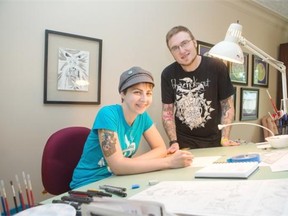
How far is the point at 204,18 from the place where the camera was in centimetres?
293

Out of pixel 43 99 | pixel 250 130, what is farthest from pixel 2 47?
pixel 250 130

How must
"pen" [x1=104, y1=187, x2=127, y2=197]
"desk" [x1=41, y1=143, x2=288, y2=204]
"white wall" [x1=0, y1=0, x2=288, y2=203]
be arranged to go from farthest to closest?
"white wall" [x1=0, y1=0, x2=288, y2=203], "desk" [x1=41, y1=143, x2=288, y2=204], "pen" [x1=104, y1=187, x2=127, y2=197]

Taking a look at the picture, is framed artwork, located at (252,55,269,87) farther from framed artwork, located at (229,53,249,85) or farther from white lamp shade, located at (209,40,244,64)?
white lamp shade, located at (209,40,244,64)

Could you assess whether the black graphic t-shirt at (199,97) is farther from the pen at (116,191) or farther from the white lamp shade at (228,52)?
the pen at (116,191)

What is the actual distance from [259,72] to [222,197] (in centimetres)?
344

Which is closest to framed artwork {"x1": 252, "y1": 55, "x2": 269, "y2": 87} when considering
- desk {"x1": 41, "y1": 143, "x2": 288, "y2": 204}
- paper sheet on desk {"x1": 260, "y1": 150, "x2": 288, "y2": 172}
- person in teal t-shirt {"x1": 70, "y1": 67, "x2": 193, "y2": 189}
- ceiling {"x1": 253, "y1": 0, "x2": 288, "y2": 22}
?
ceiling {"x1": 253, "y1": 0, "x2": 288, "y2": 22}

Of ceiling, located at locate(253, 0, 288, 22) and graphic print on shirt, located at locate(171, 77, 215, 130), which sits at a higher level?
ceiling, located at locate(253, 0, 288, 22)

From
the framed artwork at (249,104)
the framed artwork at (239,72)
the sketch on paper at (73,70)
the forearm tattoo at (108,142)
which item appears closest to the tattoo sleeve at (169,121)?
the sketch on paper at (73,70)

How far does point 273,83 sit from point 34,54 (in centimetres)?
357

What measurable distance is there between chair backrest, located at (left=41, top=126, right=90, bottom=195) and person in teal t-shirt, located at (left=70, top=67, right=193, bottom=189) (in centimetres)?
10

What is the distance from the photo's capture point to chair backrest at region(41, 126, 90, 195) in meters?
1.24

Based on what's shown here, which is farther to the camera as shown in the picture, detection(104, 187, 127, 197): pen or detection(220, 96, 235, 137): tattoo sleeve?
detection(220, 96, 235, 137): tattoo sleeve

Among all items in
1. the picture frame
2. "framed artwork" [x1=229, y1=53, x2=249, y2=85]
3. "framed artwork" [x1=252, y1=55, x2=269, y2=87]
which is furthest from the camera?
"framed artwork" [x1=252, y1=55, x2=269, y2=87]

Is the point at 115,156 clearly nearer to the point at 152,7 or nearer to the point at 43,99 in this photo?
the point at 43,99
